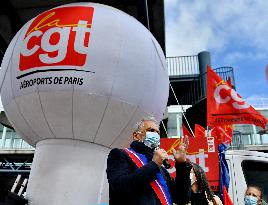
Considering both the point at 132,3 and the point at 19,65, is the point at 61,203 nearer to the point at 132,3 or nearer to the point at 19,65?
A: the point at 19,65

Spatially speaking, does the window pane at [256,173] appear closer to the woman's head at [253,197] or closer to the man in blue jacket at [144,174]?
the woman's head at [253,197]

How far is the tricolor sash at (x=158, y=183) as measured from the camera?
8.85 feet

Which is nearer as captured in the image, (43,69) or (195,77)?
(43,69)

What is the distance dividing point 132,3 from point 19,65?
393 cm

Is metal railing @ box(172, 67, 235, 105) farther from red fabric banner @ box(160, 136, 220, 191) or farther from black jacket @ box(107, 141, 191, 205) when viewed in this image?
black jacket @ box(107, 141, 191, 205)

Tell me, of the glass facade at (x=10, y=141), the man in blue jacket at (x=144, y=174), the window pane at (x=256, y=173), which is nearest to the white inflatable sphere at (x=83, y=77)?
the window pane at (x=256, y=173)

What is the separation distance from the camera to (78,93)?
5355 mm

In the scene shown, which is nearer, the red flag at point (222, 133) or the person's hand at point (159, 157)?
the person's hand at point (159, 157)

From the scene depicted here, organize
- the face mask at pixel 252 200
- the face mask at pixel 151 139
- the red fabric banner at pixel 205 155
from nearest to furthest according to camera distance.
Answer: the face mask at pixel 151 139 → the face mask at pixel 252 200 → the red fabric banner at pixel 205 155

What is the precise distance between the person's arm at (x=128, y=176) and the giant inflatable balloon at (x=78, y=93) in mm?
2771

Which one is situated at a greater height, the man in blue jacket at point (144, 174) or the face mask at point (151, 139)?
the face mask at point (151, 139)

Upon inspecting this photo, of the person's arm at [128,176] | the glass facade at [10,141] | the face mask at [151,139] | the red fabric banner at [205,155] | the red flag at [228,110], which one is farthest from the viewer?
the glass facade at [10,141]

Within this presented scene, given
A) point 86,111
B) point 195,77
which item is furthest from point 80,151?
point 195,77

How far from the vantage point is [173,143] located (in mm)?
6738
